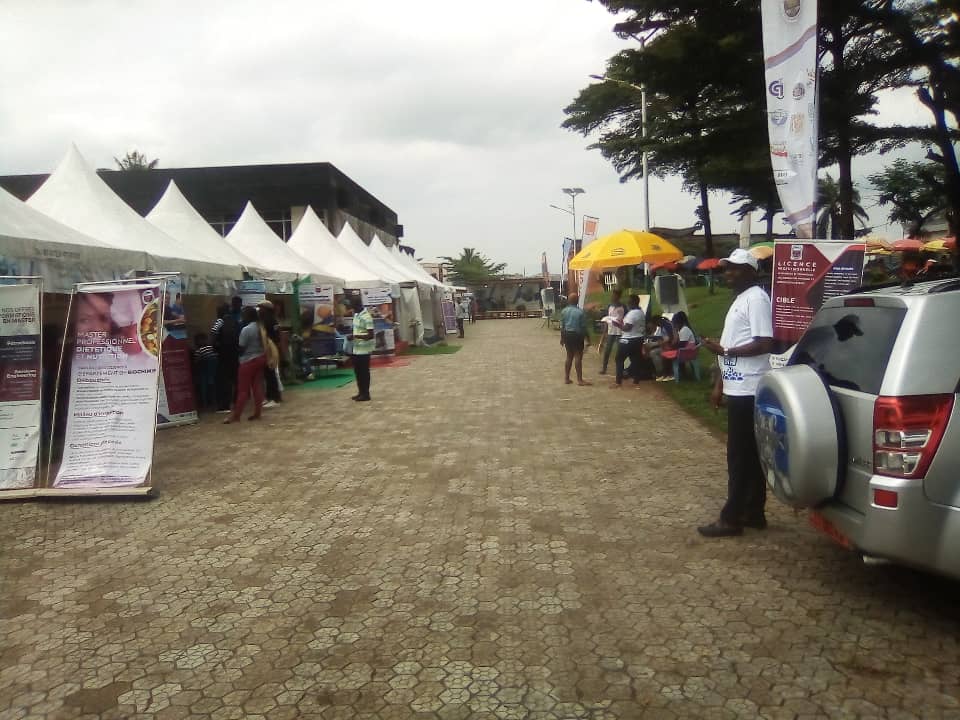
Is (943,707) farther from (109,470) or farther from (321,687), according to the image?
(109,470)

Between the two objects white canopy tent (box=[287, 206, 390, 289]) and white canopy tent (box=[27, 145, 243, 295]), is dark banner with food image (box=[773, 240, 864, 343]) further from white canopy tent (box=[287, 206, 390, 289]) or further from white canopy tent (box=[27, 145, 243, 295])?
white canopy tent (box=[287, 206, 390, 289])

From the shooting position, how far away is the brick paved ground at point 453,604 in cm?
310

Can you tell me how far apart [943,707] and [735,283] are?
2860mm

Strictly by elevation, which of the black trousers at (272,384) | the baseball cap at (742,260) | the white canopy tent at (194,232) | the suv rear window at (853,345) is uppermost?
the white canopy tent at (194,232)

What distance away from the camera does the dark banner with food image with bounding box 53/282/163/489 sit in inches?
259

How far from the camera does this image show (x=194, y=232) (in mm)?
13742

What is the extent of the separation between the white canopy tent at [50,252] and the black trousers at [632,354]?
8.20 meters

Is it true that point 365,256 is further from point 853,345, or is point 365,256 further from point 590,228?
point 853,345

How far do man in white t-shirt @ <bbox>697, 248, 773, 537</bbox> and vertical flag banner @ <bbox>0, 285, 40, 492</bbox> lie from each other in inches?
230

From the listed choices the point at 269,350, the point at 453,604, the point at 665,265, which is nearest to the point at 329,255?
the point at 665,265

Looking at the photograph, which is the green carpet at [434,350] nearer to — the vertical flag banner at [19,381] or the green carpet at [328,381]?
the green carpet at [328,381]

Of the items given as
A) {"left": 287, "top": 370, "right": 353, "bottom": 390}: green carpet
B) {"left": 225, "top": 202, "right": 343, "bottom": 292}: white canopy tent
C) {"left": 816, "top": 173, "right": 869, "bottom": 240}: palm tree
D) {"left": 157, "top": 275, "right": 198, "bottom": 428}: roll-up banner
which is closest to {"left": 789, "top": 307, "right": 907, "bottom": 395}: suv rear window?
{"left": 157, "top": 275, "right": 198, "bottom": 428}: roll-up banner

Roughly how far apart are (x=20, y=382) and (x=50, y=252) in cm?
215

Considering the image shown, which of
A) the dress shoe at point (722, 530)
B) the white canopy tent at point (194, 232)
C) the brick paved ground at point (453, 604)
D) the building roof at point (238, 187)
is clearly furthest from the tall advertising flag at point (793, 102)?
the building roof at point (238, 187)
